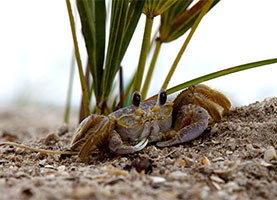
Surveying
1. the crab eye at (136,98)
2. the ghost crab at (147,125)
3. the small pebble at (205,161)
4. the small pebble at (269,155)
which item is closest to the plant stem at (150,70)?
the ghost crab at (147,125)

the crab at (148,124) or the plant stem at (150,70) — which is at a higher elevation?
the plant stem at (150,70)

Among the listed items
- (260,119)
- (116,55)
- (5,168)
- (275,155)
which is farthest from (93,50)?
(275,155)

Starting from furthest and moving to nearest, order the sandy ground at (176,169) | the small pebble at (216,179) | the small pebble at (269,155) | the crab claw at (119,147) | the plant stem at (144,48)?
the plant stem at (144,48), the crab claw at (119,147), the small pebble at (269,155), the small pebble at (216,179), the sandy ground at (176,169)

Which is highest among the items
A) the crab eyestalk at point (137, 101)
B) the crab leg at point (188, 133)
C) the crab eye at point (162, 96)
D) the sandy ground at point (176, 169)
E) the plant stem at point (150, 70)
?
the plant stem at point (150, 70)

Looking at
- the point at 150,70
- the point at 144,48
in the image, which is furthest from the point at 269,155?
the point at 150,70

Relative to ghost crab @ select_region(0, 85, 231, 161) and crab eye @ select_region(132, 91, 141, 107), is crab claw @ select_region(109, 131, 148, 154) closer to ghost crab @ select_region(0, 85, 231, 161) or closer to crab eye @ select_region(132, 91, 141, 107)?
ghost crab @ select_region(0, 85, 231, 161)

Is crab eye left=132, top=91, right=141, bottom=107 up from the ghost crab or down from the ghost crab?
up

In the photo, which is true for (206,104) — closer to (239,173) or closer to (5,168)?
(239,173)

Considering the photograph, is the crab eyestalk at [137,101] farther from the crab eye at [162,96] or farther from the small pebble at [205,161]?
the small pebble at [205,161]

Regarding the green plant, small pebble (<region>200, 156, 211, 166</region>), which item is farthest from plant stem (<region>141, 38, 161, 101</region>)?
small pebble (<region>200, 156, 211, 166</region>)
